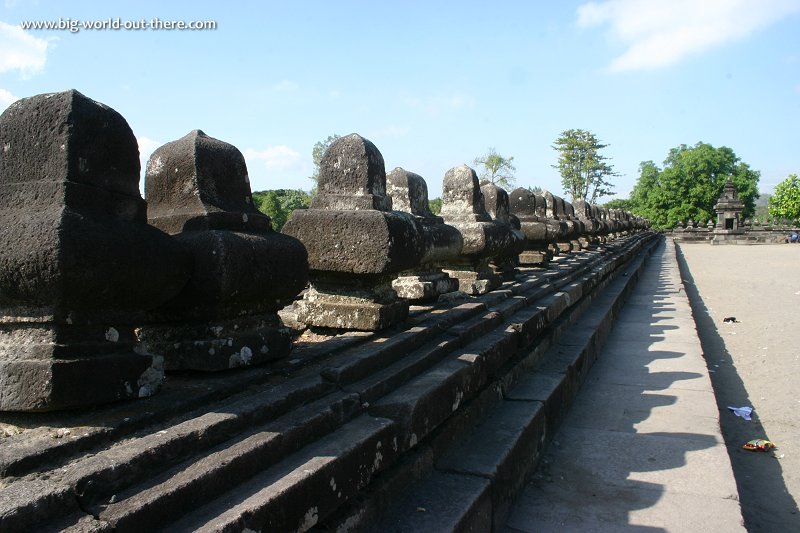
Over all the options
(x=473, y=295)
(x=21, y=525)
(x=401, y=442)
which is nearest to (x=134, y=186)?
(x=21, y=525)

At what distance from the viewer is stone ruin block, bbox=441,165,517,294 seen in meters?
4.53

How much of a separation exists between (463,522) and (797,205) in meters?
67.3

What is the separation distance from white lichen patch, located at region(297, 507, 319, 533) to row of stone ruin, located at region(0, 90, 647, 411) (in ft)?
2.06

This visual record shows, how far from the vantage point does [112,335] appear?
1.67 meters

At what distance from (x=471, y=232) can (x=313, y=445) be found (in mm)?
3040

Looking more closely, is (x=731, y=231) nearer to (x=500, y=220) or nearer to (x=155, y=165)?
(x=500, y=220)

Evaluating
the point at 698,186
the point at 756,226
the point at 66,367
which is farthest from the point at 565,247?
the point at 698,186

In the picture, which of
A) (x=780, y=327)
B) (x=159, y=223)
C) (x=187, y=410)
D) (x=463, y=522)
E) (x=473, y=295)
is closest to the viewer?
(x=187, y=410)

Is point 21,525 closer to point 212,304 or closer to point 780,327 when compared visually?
point 212,304

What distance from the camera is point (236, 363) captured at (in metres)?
2.06

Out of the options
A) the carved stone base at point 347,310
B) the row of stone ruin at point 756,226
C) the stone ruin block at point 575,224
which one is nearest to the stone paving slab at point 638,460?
the carved stone base at point 347,310

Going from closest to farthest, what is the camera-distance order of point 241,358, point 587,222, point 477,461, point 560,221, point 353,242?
point 241,358
point 477,461
point 353,242
point 560,221
point 587,222

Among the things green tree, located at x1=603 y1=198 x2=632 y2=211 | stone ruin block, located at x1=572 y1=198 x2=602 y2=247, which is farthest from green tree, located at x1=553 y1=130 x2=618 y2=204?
stone ruin block, located at x1=572 y1=198 x2=602 y2=247

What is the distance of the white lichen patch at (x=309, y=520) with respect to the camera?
1494 mm
